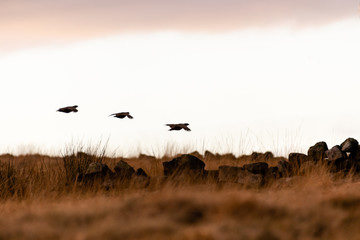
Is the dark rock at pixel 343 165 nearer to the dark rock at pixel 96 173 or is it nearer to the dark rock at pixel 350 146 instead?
the dark rock at pixel 350 146

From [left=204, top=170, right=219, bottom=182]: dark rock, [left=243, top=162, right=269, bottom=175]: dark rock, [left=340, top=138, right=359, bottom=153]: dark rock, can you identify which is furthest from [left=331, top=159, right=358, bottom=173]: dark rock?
[left=204, top=170, right=219, bottom=182]: dark rock

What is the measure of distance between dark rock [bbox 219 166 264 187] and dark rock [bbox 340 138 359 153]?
6.52 feet

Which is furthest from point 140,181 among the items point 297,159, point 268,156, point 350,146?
point 268,156

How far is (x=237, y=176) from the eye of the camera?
8508 mm

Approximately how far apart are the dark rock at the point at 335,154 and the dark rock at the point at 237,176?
160 centimetres

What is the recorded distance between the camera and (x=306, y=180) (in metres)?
8.10

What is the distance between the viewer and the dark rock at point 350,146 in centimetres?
941

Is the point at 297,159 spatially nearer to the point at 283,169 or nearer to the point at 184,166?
the point at 283,169

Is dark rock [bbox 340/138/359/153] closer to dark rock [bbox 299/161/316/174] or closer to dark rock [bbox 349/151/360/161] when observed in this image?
dark rock [bbox 349/151/360/161]

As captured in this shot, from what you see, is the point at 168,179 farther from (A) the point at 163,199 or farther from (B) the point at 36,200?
(A) the point at 163,199

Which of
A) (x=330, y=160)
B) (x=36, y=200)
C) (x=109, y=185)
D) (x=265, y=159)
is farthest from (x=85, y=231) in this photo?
(x=265, y=159)

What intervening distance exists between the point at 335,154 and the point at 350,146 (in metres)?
0.40

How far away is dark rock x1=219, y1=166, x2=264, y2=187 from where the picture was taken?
8.38 m

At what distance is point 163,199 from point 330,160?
16.3 ft
